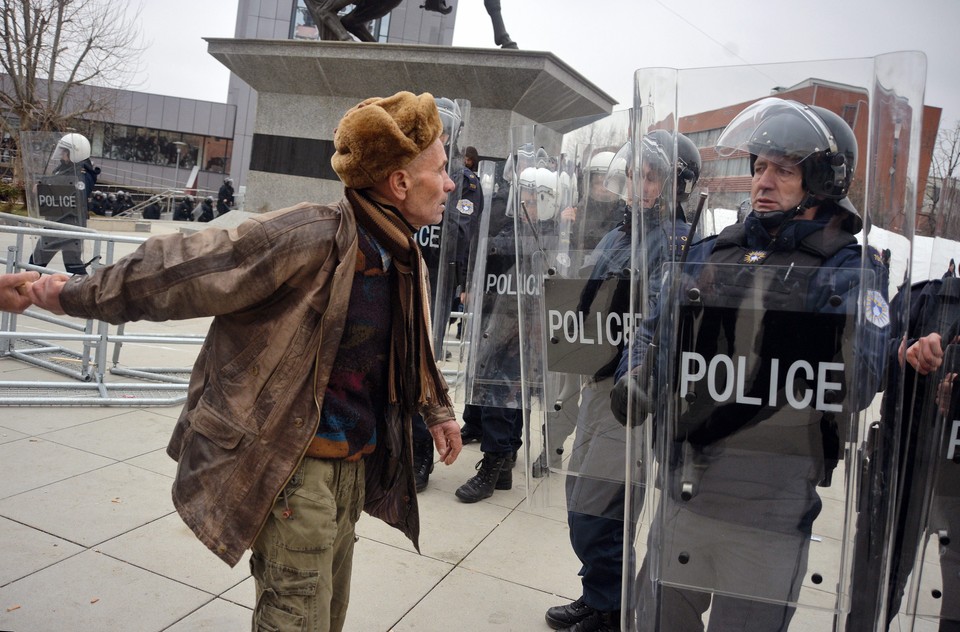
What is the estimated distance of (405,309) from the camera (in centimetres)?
232

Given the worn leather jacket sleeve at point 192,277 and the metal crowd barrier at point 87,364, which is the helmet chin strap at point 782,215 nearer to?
the worn leather jacket sleeve at point 192,277

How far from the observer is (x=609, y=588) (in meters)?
3.04

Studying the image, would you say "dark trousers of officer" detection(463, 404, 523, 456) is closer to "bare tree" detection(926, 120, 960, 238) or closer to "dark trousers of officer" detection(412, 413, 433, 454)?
"dark trousers of officer" detection(412, 413, 433, 454)

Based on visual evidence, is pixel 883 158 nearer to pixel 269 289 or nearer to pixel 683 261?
pixel 683 261

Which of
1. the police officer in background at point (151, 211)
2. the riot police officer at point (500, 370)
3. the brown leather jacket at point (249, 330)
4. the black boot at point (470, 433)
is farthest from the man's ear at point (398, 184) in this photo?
the police officer in background at point (151, 211)

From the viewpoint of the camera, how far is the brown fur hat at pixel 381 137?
2127 mm

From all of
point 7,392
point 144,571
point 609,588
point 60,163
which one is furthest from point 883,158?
point 60,163

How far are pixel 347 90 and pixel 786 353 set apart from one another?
420 inches

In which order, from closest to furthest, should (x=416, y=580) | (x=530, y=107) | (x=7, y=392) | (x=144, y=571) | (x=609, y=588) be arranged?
(x=609, y=588), (x=144, y=571), (x=416, y=580), (x=7, y=392), (x=530, y=107)

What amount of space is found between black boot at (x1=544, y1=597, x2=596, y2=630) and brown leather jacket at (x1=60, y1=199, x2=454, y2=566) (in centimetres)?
162

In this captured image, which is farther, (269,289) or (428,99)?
(428,99)

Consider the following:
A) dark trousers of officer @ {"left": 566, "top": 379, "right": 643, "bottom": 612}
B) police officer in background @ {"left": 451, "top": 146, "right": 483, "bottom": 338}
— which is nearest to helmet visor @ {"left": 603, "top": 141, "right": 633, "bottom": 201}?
dark trousers of officer @ {"left": 566, "top": 379, "right": 643, "bottom": 612}

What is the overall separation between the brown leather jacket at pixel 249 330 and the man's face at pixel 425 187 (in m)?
0.22

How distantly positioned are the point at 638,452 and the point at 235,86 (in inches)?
2139
